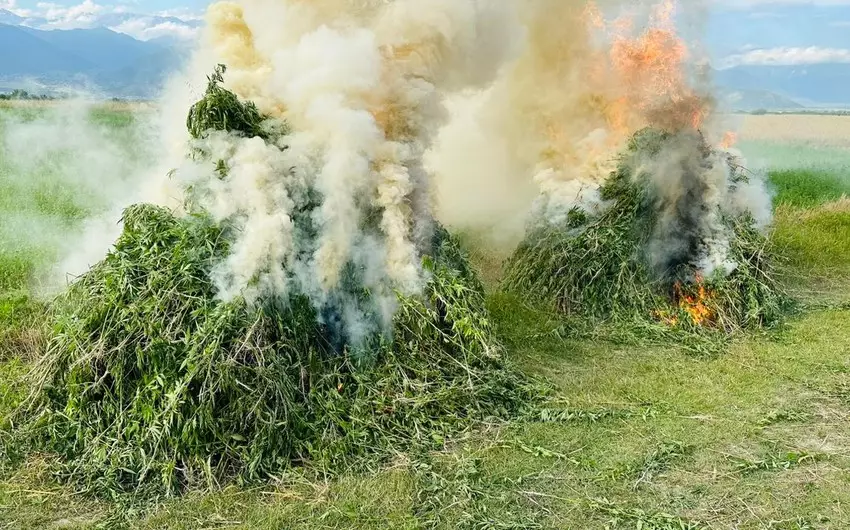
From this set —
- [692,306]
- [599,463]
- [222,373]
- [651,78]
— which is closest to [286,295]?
[222,373]

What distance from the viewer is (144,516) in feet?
15.7

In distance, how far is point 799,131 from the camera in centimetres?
4753

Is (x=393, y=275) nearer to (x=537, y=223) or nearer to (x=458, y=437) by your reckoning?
(x=458, y=437)

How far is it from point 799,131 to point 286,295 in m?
50.5

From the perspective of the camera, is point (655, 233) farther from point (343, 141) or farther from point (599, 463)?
point (343, 141)

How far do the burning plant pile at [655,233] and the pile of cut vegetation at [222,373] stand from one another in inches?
121

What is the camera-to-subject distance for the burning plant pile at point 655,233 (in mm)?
8992

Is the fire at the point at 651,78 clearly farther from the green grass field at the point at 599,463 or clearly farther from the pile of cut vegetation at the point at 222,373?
the pile of cut vegetation at the point at 222,373

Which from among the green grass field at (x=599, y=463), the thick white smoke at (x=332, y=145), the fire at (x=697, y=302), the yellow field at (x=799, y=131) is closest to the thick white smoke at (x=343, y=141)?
the thick white smoke at (x=332, y=145)

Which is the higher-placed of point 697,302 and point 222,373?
point 222,373

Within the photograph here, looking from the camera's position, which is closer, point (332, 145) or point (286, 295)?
point (286, 295)

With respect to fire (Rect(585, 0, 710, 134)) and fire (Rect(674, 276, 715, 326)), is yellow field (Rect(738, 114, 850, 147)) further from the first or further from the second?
fire (Rect(674, 276, 715, 326))

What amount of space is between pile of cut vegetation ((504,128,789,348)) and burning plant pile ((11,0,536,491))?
2.56 m

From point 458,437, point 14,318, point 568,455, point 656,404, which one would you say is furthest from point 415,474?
point 14,318
